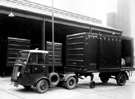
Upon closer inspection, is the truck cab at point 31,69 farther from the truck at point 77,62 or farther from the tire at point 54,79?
the tire at point 54,79

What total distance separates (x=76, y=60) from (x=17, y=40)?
7.28m

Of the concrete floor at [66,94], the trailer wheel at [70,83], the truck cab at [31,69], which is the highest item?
the truck cab at [31,69]

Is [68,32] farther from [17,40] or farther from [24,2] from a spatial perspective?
[17,40]

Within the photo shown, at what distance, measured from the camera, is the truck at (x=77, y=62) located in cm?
850

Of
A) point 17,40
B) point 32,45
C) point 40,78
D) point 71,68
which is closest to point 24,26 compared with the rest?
point 32,45

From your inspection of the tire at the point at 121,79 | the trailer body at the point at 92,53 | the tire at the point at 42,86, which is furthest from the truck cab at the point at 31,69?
the tire at the point at 121,79

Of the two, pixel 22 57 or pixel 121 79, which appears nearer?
pixel 22 57

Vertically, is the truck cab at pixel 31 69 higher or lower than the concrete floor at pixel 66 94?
higher

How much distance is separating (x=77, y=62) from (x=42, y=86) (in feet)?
8.85

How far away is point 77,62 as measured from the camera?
33.8ft

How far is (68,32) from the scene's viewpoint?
2623 centimetres

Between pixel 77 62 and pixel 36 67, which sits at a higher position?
→ pixel 77 62

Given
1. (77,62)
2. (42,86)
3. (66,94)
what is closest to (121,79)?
(77,62)

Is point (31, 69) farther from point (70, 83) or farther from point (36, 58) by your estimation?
point (70, 83)
